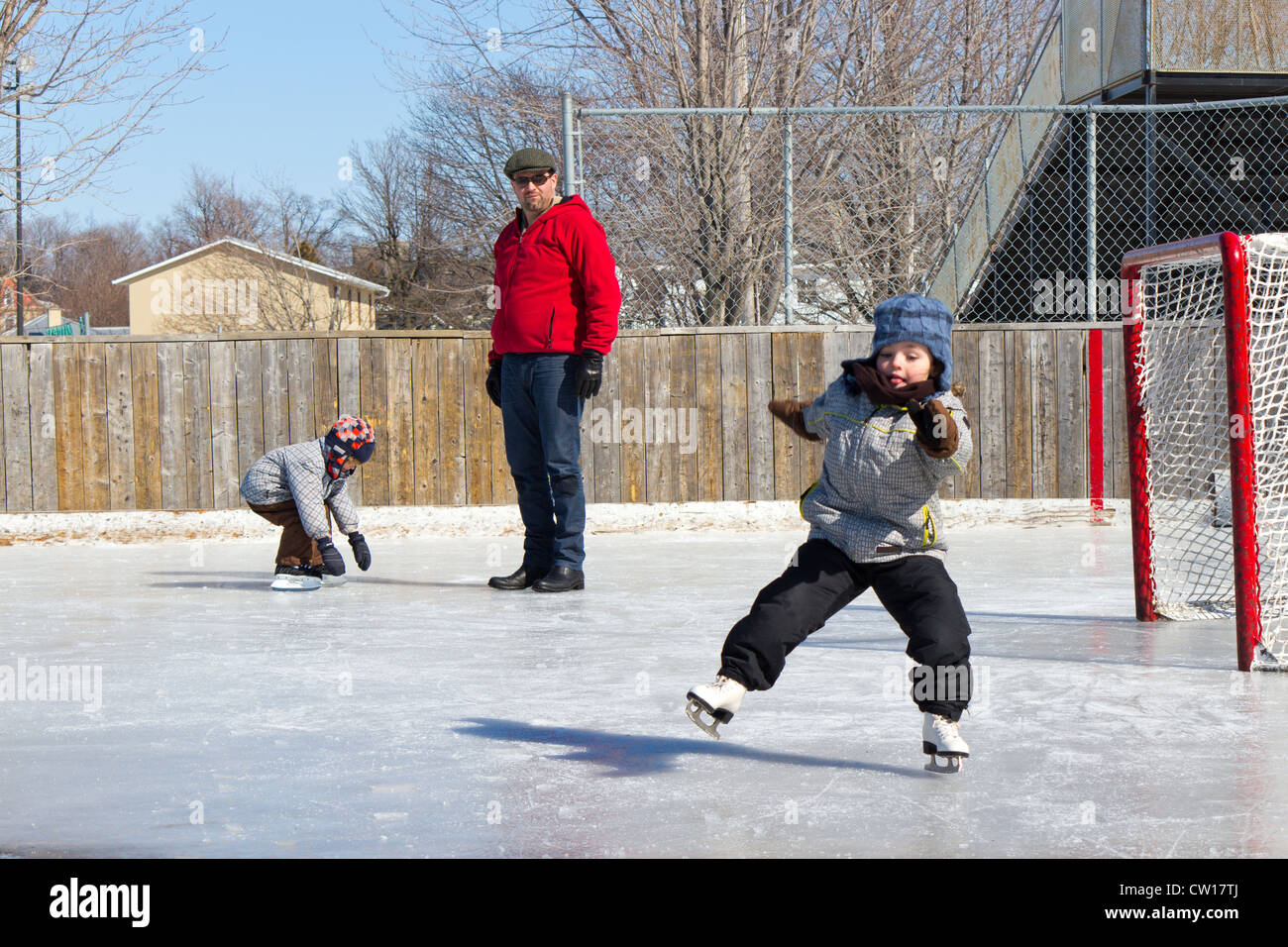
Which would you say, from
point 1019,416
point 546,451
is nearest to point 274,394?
point 546,451

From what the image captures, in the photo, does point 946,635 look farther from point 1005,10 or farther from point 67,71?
point 1005,10

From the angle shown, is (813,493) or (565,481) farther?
(565,481)

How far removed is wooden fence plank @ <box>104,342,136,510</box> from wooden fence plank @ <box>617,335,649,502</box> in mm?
3164

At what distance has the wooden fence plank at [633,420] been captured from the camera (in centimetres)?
883

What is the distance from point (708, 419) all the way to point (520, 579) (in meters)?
3.14

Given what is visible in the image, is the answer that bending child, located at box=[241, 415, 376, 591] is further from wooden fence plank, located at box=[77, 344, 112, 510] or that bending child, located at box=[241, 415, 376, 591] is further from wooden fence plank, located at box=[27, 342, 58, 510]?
wooden fence plank, located at box=[27, 342, 58, 510]

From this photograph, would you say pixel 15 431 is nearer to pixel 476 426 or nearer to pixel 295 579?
pixel 476 426

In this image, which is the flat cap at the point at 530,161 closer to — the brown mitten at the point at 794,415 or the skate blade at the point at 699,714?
the brown mitten at the point at 794,415

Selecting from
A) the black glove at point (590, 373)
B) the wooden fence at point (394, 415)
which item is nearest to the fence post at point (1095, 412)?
the wooden fence at point (394, 415)
